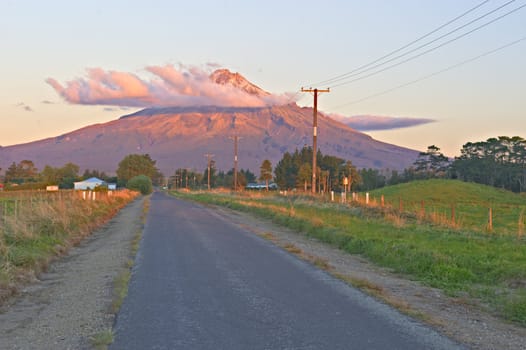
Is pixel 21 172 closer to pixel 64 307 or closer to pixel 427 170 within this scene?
pixel 427 170

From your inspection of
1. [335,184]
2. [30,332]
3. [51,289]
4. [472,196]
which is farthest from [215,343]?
[335,184]

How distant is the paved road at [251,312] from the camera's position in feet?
23.5

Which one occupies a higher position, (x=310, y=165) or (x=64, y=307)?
(x=310, y=165)

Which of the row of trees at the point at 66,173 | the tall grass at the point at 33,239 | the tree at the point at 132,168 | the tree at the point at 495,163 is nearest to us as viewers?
the tall grass at the point at 33,239

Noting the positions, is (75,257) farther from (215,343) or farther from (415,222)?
(415,222)

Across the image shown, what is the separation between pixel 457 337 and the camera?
25.2ft

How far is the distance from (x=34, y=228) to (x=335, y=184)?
109703 millimetres

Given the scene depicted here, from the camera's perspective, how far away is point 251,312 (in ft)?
28.7

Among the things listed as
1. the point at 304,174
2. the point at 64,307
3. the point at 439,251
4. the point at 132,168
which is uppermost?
the point at 132,168

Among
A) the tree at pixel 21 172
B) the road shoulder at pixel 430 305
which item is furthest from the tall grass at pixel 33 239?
the tree at pixel 21 172

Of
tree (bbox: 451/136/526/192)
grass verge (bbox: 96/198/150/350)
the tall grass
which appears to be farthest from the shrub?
grass verge (bbox: 96/198/150/350)

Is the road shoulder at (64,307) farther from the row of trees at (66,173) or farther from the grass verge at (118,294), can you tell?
the row of trees at (66,173)

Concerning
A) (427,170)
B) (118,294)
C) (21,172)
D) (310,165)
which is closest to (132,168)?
(21,172)

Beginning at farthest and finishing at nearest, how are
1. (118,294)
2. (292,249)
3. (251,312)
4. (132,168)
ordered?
(132,168) → (292,249) → (118,294) → (251,312)
